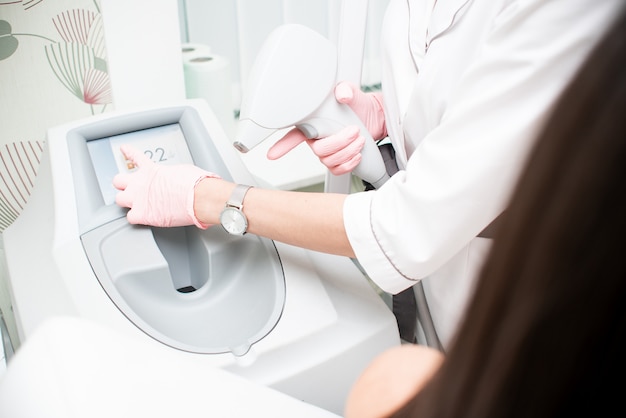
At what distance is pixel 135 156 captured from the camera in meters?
0.92

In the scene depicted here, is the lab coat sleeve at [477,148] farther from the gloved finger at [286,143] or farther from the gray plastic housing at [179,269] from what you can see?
the gloved finger at [286,143]

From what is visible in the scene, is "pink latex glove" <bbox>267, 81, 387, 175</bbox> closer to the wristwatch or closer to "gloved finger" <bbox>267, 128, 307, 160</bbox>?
"gloved finger" <bbox>267, 128, 307, 160</bbox>

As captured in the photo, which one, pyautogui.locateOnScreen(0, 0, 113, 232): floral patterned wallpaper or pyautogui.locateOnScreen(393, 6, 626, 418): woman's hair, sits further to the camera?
pyautogui.locateOnScreen(0, 0, 113, 232): floral patterned wallpaper

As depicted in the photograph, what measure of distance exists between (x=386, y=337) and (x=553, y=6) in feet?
1.60

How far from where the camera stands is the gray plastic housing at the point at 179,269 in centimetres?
78

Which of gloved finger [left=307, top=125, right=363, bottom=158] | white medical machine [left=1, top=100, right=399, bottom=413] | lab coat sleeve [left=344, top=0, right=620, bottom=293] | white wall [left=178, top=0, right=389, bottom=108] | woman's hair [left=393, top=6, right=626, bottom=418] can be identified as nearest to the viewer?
woman's hair [left=393, top=6, right=626, bottom=418]

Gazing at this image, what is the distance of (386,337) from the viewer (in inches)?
32.1

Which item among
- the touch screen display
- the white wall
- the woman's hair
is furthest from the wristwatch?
the white wall

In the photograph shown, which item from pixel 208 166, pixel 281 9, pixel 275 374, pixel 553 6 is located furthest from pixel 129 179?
pixel 281 9

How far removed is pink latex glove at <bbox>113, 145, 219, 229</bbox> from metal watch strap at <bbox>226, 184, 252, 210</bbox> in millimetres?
64

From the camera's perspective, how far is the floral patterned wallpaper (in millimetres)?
1066

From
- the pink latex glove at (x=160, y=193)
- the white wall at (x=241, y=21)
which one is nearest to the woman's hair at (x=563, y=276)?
the pink latex glove at (x=160, y=193)

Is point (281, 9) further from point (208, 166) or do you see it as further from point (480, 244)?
point (480, 244)

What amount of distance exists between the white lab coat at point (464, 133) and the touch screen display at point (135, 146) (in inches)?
15.3
